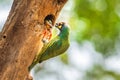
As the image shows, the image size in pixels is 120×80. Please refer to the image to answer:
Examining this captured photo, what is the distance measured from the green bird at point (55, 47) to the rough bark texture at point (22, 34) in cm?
7

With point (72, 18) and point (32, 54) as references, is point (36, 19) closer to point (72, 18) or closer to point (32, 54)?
point (32, 54)

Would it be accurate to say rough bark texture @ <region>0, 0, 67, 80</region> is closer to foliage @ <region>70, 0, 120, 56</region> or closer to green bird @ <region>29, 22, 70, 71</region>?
green bird @ <region>29, 22, 70, 71</region>

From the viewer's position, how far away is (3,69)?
17.9 ft

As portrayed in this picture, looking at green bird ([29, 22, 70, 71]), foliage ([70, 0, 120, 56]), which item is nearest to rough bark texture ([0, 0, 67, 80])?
green bird ([29, 22, 70, 71])

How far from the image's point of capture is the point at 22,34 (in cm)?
564

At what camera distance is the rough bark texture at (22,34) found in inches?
217

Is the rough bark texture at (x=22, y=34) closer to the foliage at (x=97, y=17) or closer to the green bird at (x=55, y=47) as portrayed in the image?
the green bird at (x=55, y=47)

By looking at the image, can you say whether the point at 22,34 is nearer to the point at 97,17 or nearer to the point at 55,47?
the point at 55,47

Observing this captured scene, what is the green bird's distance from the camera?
5750 millimetres

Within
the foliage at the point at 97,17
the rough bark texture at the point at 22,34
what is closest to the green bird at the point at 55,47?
the rough bark texture at the point at 22,34

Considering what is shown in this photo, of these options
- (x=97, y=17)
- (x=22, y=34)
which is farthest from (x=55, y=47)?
(x=97, y=17)

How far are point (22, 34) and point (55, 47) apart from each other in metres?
0.39

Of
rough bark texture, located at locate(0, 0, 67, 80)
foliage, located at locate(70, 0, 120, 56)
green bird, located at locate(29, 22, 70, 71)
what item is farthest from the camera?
foliage, located at locate(70, 0, 120, 56)

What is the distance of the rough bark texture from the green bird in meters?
0.07
